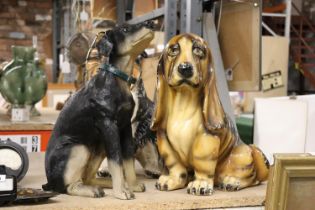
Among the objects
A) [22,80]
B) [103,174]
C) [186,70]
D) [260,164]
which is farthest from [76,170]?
[22,80]

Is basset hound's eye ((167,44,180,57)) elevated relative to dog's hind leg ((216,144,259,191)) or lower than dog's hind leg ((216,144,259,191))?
elevated

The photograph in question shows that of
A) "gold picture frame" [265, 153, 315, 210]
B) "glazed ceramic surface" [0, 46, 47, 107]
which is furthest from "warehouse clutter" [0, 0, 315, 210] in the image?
"glazed ceramic surface" [0, 46, 47, 107]

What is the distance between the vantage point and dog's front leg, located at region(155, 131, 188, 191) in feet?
3.32

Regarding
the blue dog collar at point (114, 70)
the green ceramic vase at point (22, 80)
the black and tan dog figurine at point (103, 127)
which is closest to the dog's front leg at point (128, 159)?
the black and tan dog figurine at point (103, 127)

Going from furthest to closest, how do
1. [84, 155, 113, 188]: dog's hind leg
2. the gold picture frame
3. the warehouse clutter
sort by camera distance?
[84, 155, 113, 188]: dog's hind leg
the warehouse clutter
the gold picture frame

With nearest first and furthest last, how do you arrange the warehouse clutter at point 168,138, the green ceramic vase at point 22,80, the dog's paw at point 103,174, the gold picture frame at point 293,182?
Result: 1. the gold picture frame at point 293,182
2. the warehouse clutter at point 168,138
3. the dog's paw at point 103,174
4. the green ceramic vase at point 22,80

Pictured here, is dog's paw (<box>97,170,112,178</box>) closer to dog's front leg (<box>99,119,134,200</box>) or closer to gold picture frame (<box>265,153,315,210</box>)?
dog's front leg (<box>99,119,134,200</box>)

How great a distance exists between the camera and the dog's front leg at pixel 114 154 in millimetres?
922

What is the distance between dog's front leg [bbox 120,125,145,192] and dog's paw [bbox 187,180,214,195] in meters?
0.10

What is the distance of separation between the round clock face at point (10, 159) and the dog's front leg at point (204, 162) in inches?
14.2

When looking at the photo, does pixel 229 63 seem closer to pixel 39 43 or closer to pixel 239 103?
pixel 239 103

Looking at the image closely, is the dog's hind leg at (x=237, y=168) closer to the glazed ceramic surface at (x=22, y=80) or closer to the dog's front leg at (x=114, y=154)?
the dog's front leg at (x=114, y=154)

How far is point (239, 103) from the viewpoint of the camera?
3432mm

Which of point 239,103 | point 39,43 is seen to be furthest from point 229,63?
point 39,43
